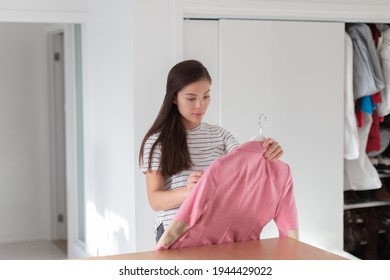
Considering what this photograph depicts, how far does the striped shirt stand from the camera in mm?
2180

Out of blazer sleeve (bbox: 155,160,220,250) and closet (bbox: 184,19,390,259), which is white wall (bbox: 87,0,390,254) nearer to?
closet (bbox: 184,19,390,259)

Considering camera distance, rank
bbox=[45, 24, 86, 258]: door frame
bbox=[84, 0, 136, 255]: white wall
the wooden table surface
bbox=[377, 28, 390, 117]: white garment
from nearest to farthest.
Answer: the wooden table surface → bbox=[84, 0, 136, 255]: white wall → bbox=[377, 28, 390, 117]: white garment → bbox=[45, 24, 86, 258]: door frame

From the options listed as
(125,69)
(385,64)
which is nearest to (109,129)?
(125,69)

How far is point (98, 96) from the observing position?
330 cm

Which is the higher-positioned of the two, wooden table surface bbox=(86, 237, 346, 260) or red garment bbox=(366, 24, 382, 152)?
red garment bbox=(366, 24, 382, 152)

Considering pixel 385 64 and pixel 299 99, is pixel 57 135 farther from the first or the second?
pixel 385 64

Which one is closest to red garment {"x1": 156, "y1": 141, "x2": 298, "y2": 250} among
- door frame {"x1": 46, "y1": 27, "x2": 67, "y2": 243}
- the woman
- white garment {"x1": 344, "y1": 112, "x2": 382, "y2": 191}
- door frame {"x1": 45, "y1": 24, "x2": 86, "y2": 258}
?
the woman

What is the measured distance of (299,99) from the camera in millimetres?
3217

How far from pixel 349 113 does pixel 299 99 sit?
0.30 metres

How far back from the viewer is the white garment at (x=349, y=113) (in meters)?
3.31

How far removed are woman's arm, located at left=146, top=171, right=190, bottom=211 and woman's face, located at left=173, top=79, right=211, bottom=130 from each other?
0.22 meters

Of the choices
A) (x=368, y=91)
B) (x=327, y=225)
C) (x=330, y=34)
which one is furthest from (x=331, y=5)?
(x=327, y=225)

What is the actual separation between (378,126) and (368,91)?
0.88 ft


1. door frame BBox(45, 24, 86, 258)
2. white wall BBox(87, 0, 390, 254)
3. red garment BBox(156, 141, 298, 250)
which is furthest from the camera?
Result: door frame BBox(45, 24, 86, 258)
